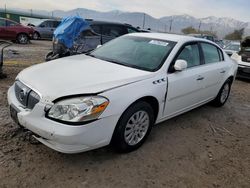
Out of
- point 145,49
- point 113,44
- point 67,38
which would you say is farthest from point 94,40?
point 145,49

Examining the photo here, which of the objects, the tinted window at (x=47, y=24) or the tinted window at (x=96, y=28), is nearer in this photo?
the tinted window at (x=96, y=28)

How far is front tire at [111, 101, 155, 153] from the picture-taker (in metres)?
2.98

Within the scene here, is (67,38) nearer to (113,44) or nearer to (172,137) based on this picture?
(113,44)

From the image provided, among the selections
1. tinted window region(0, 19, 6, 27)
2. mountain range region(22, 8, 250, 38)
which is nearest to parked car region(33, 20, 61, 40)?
mountain range region(22, 8, 250, 38)

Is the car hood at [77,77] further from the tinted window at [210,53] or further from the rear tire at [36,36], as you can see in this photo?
the rear tire at [36,36]

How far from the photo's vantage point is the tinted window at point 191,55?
395 centimetres

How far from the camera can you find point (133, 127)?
320 cm

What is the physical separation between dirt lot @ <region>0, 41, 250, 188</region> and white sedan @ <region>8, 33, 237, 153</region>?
29cm

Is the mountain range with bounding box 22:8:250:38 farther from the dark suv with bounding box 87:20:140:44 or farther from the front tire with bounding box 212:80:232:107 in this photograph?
the front tire with bounding box 212:80:232:107

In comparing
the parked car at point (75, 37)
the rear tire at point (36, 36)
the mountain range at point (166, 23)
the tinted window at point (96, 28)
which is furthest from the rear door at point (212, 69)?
the mountain range at point (166, 23)

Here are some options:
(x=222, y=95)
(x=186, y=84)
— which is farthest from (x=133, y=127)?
(x=222, y=95)

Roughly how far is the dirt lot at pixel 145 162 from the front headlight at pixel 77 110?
65cm

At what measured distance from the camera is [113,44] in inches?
173

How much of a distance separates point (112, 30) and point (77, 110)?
770cm
